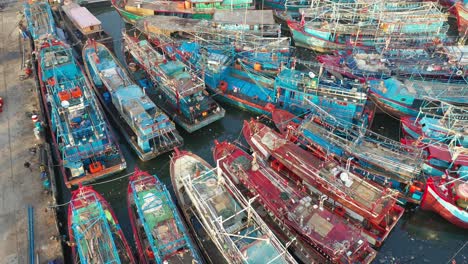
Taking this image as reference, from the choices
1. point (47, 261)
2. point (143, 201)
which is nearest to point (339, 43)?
point (143, 201)

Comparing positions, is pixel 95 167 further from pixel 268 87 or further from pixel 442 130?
pixel 442 130

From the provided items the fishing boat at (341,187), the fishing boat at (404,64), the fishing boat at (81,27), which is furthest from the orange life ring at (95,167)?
the fishing boat at (404,64)

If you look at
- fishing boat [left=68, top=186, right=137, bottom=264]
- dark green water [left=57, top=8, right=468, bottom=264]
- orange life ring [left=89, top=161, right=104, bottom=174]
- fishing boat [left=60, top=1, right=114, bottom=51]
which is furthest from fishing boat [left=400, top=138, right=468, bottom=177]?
fishing boat [left=60, top=1, right=114, bottom=51]

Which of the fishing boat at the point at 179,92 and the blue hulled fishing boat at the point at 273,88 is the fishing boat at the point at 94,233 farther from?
the blue hulled fishing boat at the point at 273,88

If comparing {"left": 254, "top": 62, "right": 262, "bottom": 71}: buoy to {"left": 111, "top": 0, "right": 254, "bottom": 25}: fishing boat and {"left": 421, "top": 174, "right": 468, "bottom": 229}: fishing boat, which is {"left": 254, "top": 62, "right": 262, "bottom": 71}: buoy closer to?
{"left": 111, "top": 0, "right": 254, "bottom": 25}: fishing boat

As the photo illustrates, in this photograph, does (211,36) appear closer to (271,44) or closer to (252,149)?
(271,44)
